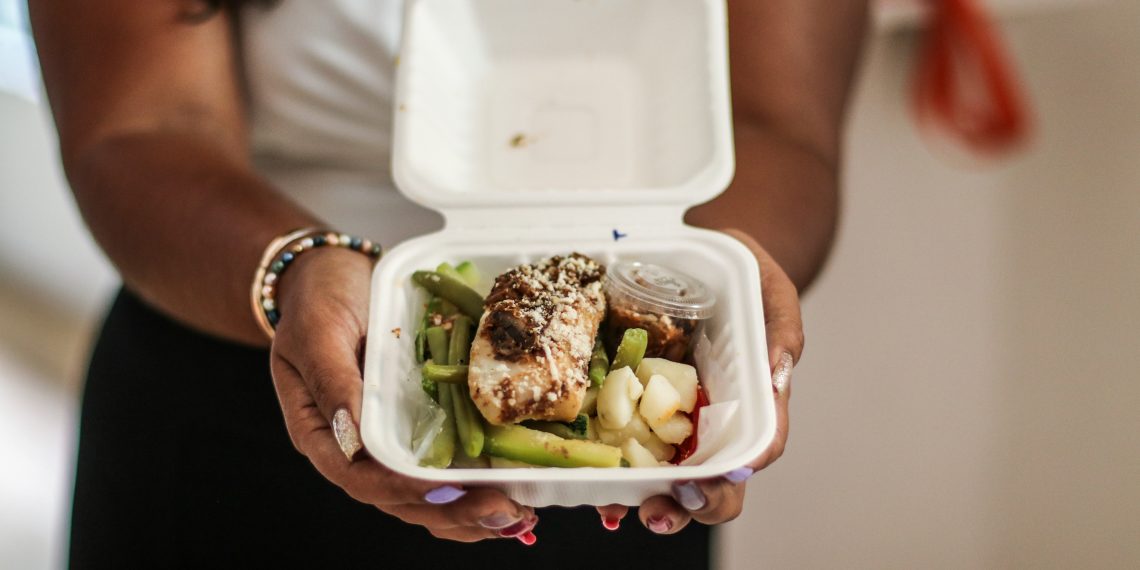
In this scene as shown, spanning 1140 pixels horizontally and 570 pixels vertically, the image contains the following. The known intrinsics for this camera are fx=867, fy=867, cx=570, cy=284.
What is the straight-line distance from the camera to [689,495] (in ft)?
2.62

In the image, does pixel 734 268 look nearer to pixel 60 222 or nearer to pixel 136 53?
pixel 136 53

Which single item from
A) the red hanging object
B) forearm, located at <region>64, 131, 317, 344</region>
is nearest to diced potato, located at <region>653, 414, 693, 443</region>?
forearm, located at <region>64, 131, 317, 344</region>

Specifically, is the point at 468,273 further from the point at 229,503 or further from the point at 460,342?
the point at 229,503

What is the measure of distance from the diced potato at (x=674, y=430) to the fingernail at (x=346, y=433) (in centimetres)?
30

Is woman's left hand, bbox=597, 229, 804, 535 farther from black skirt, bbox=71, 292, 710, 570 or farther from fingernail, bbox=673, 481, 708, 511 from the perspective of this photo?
black skirt, bbox=71, 292, 710, 570

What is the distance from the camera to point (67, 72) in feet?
4.31

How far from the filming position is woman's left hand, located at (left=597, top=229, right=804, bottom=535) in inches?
31.6

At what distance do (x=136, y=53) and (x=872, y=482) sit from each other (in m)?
1.92

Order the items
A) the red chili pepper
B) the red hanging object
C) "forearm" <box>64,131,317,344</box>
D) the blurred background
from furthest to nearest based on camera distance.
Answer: the red hanging object
the blurred background
"forearm" <box>64,131,317,344</box>
the red chili pepper

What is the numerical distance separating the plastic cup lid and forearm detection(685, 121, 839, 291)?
300 mm

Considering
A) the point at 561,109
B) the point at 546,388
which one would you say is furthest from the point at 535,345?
the point at 561,109

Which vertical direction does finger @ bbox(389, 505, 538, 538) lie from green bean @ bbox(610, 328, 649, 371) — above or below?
below

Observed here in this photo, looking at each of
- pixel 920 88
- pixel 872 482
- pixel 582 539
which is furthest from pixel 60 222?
pixel 920 88

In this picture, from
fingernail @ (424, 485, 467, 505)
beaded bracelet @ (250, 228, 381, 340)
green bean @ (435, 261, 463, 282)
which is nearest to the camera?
fingernail @ (424, 485, 467, 505)
